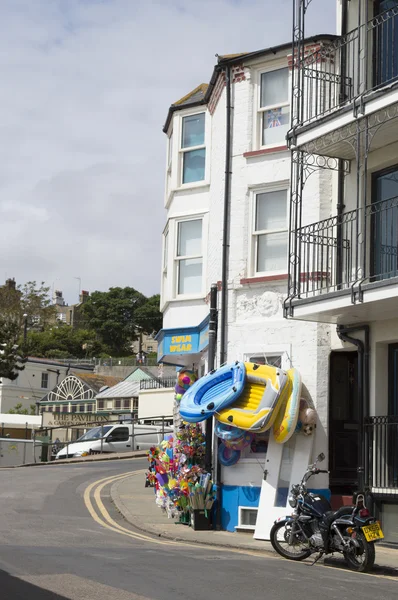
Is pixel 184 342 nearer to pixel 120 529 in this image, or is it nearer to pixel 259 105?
pixel 120 529

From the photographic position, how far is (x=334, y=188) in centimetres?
1694

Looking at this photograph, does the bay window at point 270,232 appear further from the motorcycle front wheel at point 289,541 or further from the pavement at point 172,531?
the motorcycle front wheel at point 289,541

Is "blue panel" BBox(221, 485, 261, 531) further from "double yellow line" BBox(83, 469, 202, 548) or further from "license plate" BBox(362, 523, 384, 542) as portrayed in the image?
"license plate" BBox(362, 523, 384, 542)

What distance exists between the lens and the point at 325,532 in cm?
1264

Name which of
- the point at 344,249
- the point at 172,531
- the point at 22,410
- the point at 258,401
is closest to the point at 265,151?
the point at 344,249

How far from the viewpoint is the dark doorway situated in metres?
16.5

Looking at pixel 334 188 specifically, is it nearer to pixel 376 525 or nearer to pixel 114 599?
pixel 376 525

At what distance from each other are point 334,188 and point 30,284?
83.4 metres

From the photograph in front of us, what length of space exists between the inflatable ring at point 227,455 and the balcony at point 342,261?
290 centimetres

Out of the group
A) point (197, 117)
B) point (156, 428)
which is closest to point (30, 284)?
point (156, 428)

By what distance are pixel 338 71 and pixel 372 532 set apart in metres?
9.09

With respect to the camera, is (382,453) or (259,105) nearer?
(382,453)

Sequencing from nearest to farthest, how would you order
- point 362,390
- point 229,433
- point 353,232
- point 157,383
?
point 362,390 < point 229,433 < point 353,232 < point 157,383

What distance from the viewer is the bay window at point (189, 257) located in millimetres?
19859
